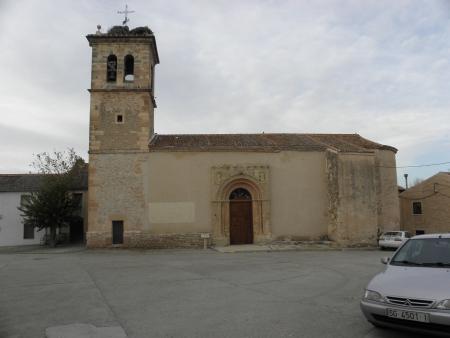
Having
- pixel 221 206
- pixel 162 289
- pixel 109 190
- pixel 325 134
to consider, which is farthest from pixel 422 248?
pixel 325 134

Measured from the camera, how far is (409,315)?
4.91 m

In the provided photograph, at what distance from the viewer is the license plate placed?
4773 millimetres

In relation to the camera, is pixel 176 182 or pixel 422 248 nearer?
pixel 422 248

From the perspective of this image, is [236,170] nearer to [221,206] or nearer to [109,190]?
[221,206]

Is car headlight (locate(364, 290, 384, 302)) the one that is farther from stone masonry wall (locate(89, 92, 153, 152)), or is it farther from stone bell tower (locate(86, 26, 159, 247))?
stone masonry wall (locate(89, 92, 153, 152))

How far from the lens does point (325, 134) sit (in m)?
Result: 26.8

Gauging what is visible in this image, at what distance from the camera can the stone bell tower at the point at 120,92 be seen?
22.4 metres

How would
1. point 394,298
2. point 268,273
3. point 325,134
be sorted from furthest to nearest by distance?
point 325,134, point 268,273, point 394,298

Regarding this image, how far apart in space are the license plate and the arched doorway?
17.8 meters

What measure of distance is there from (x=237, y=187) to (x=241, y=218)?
1.84 meters

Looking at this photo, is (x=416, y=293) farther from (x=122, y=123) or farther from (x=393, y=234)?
(x=122, y=123)

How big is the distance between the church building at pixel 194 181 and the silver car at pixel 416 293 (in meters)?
15.9

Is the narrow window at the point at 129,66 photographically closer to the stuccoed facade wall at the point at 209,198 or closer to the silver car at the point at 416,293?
the stuccoed facade wall at the point at 209,198

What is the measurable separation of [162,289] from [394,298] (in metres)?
5.71
